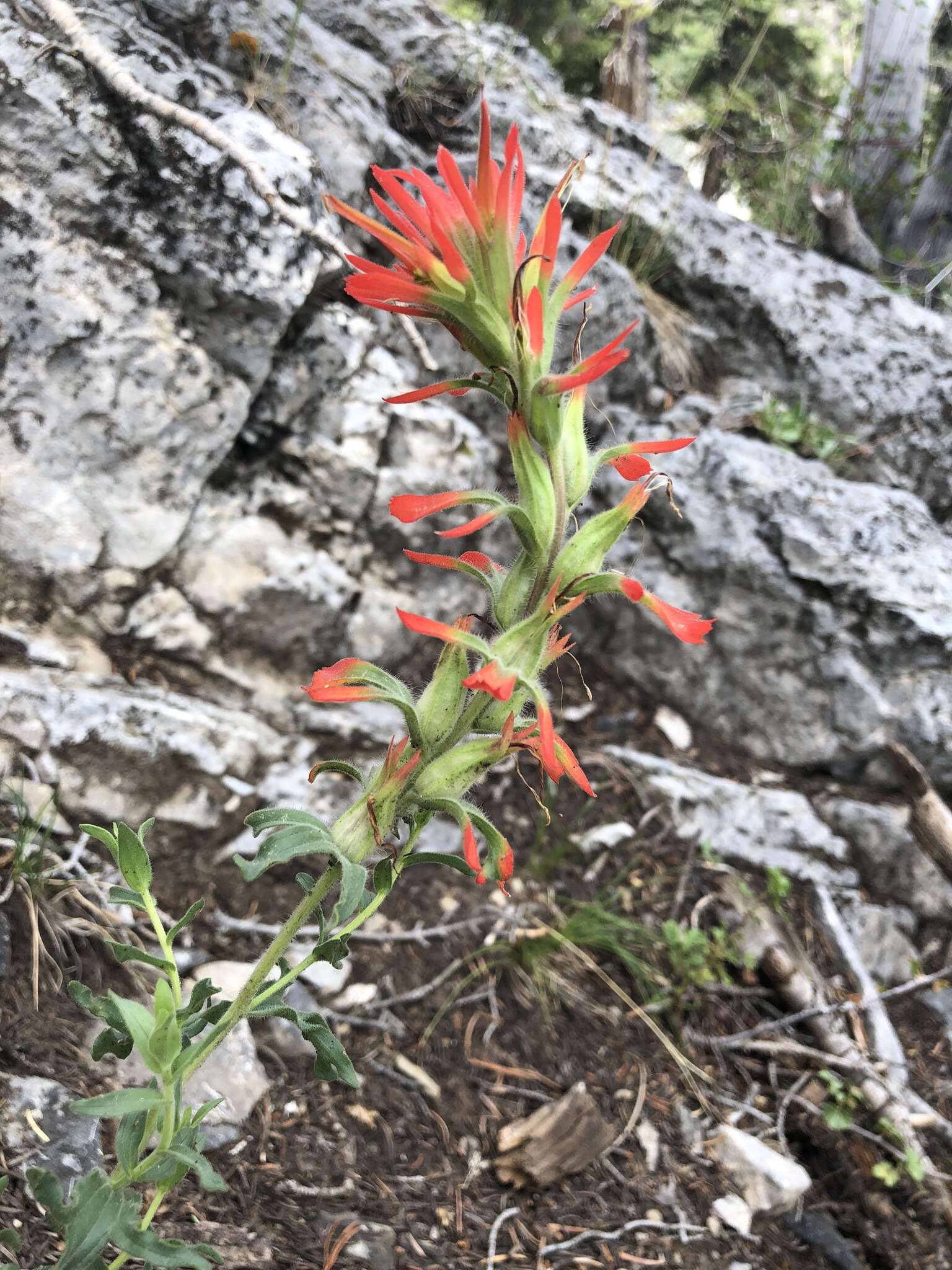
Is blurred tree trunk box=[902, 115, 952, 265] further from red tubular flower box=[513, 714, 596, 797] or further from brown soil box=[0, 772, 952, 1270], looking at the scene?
red tubular flower box=[513, 714, 596, 797]

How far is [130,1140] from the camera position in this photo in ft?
3.14

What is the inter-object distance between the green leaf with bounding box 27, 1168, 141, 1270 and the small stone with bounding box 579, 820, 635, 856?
1852mm

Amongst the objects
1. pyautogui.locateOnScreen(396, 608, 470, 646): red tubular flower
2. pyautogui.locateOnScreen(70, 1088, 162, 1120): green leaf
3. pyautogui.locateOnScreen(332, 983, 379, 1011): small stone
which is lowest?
pyautogui.locateOnScreen(332, 983, 379, 1011): small stone

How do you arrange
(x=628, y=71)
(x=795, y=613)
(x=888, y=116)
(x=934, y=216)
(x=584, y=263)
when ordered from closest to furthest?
(x=584, y=263) < (x=795, y=613) < (x=934, y=216) < (x=888, y=116) < (x=628, y=71)

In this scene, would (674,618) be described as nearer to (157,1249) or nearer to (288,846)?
(288,846)

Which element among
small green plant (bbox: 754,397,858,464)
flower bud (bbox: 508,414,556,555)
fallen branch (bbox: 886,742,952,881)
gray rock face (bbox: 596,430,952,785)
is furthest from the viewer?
small green plant (bbox: 754,397,858,464)

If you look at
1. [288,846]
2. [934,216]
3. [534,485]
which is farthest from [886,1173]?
[934,216]

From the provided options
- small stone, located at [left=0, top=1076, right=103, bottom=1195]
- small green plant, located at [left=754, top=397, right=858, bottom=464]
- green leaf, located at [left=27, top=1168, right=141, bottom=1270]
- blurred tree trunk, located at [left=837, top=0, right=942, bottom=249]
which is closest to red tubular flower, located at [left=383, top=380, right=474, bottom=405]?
green leaf, located at [left=27, top=1168, right=141, bottom=1270]

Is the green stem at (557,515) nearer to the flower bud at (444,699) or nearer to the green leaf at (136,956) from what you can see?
the flower bud at (444,699)

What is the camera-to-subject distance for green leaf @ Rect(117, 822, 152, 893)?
0.97 m

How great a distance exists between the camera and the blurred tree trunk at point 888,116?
5.25 metres

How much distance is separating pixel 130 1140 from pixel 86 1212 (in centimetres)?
7

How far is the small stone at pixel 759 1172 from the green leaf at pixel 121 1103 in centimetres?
157

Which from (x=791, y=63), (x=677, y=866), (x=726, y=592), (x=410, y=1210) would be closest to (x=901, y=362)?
(x=726, y=592)
